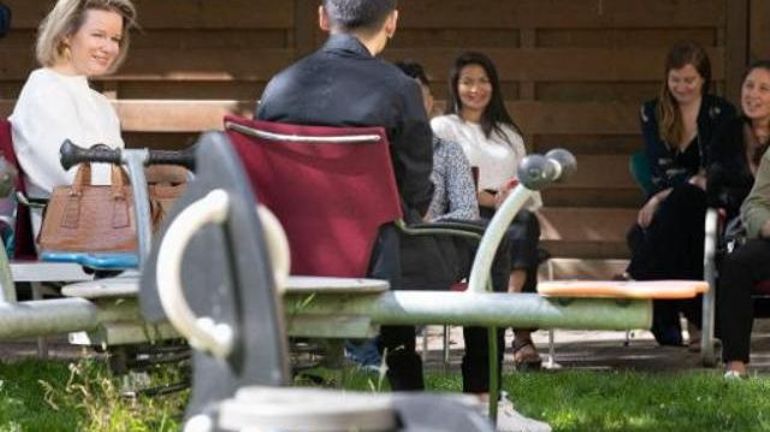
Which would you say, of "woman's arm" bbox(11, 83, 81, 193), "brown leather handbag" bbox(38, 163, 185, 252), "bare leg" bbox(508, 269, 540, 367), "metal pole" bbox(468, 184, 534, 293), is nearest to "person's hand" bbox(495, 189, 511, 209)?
"bare leg" bbox(508, 269, 540, 367)

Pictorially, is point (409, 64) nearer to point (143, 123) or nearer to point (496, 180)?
point (496, 180)

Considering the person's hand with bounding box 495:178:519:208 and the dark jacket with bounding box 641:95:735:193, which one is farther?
the dark jacket with bounding box 641:95:735:193

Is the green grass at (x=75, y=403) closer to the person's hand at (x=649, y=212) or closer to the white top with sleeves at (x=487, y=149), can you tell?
the white top with sleeves at (x=487, y=149)

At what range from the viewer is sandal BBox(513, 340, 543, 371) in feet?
29.0

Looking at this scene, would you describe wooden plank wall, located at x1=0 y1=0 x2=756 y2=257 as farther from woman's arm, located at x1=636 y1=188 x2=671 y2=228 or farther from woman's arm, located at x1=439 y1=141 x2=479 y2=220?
woman's arm, located at x1=439 y1=141 x2=479 y2=220

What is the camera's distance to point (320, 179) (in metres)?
A: 5.23

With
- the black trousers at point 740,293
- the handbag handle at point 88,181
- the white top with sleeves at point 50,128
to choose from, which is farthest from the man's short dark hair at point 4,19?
the handbag handle at point 88,181

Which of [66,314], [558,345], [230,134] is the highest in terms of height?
[230,134]

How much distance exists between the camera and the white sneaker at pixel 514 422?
6344 millimetres

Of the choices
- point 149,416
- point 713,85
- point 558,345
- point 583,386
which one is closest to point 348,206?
point 149,416

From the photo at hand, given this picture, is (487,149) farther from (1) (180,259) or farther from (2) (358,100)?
(1) (180,259)

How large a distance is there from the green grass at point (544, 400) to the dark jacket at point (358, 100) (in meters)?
0.60

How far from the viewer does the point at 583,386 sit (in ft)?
25.7

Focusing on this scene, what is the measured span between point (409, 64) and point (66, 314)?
4669 millimetres
